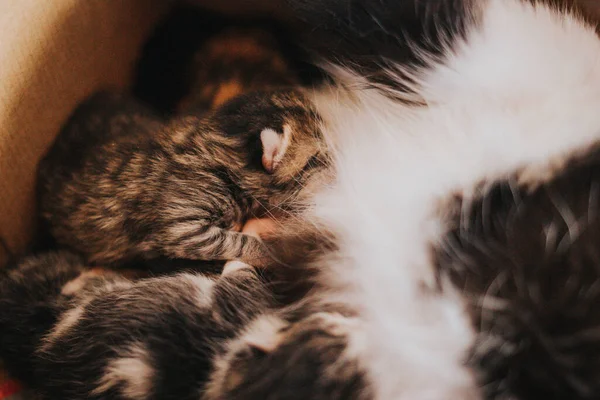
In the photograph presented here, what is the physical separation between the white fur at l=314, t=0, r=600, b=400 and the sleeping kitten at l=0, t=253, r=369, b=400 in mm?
49

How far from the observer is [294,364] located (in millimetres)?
585

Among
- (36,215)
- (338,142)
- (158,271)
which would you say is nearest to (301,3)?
(338,142)

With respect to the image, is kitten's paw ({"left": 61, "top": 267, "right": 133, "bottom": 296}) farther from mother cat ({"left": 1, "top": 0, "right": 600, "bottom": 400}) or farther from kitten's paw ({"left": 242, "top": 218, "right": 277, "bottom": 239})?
kitten's paw ({"left": 242, "top": 218, "right": 277, "bottom": 239})

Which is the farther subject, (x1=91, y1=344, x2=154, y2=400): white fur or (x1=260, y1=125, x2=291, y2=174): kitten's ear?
(x1=260, y1=125, x2=291, y2=174): kitten's ear

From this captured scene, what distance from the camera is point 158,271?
33.3 inches

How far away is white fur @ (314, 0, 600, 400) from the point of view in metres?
0.58

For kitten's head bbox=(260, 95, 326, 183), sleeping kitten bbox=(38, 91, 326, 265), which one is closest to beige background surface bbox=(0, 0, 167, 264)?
sleeping kitten bbox=(38, 91, 326, 265)

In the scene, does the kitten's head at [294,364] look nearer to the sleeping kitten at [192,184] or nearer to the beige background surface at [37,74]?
the sleeping kitten at [192,184]

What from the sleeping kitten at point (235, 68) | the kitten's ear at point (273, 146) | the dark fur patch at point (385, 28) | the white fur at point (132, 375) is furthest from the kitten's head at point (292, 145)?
the white fur at point (132, 375)

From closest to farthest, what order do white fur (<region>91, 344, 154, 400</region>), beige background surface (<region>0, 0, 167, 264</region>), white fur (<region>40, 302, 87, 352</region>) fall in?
1. white fur (<region>91, 344, 154, 400</region>)
2. white fur (<region>40, 302, 87, 352</region>)
3. beige background surface (<region>0, 0, 167, 264</region>)

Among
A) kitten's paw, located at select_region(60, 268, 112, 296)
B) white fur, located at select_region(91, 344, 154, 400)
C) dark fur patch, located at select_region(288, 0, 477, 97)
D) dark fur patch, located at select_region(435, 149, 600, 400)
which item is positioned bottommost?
white fur, located at select_region(91, 344, 154, 400)

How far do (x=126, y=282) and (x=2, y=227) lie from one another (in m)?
0.30

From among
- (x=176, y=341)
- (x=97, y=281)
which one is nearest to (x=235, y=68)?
(x=97, y=281)

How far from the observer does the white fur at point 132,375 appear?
65 centimetres
